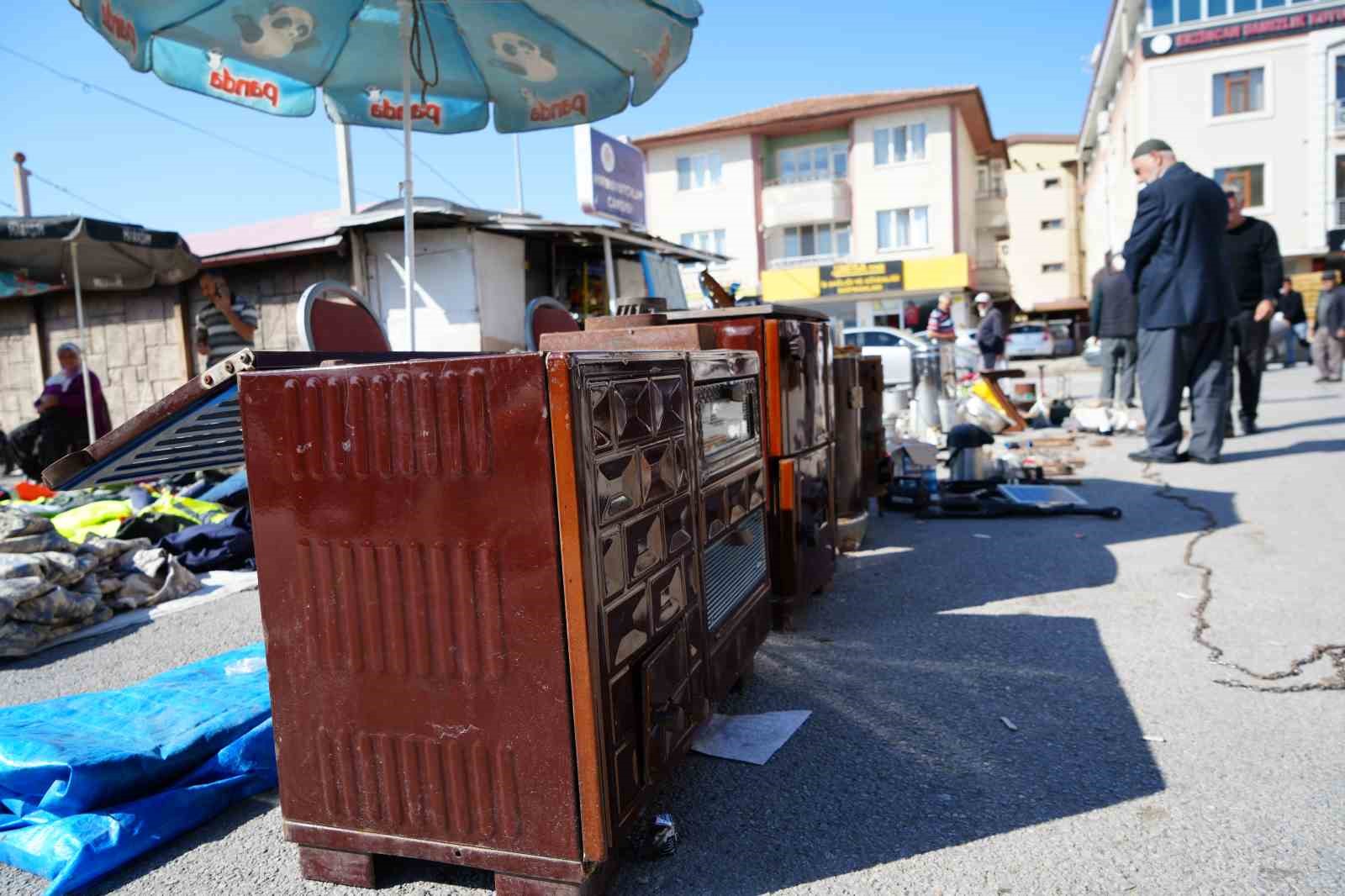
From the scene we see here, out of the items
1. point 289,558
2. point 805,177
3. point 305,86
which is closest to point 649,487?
point 289,558

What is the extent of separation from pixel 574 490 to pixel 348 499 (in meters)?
0.51

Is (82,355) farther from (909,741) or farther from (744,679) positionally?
(909,741)

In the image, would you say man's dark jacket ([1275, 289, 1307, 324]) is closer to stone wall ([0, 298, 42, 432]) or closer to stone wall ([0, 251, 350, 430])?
stone wall ([0, 251, 350, 430])

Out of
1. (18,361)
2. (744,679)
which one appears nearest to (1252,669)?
(744,679)

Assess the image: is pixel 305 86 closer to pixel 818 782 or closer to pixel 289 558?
pixel 289 558

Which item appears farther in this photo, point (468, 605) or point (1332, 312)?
point (1332, 312)

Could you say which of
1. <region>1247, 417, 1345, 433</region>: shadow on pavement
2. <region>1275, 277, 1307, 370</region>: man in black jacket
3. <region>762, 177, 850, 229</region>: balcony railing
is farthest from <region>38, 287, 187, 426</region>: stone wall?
<region>762, 177, 850, 229</region>: balcony railing

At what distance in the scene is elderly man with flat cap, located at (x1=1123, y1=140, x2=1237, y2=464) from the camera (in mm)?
6082

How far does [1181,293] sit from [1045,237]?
160 feet

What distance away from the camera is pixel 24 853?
1.94m

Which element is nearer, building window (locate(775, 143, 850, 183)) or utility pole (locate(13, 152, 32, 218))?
utility pole (locate(13, 152, 32, 218))

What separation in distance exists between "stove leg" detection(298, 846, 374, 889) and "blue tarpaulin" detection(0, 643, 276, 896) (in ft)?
1.47

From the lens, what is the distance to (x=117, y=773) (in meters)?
2.10

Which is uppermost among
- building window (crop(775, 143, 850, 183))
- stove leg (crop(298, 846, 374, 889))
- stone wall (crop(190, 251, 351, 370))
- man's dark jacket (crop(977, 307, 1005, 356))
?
building window (crop(775, 143, 850, 183))
